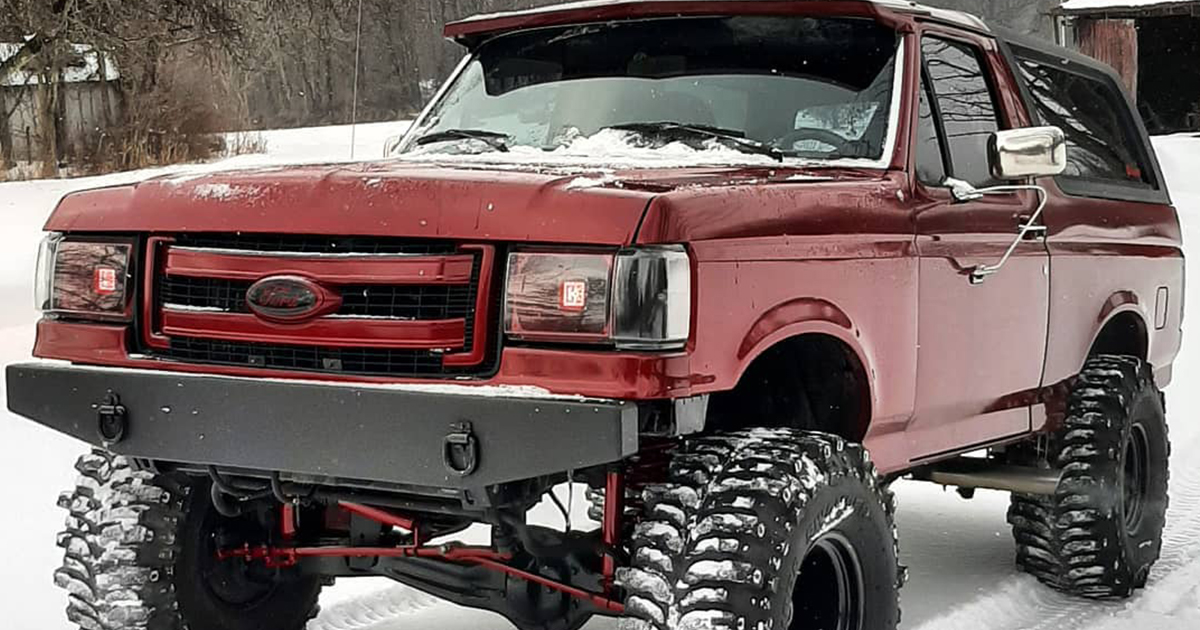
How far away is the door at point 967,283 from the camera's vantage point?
4.54m

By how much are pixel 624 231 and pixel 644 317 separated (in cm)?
19

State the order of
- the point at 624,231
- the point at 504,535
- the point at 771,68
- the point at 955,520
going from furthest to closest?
the point at 955,520 → the point at 771,68 → the point at 504,535 → the point at 624,231

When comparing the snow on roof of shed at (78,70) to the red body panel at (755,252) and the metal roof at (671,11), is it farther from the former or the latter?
the red body panel at (755,252)

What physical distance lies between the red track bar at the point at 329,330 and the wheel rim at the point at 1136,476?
3.58 metres

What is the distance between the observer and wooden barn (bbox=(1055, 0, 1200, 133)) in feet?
96.7

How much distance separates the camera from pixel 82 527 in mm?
4234

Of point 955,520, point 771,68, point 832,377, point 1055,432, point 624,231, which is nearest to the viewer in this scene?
point 624,231

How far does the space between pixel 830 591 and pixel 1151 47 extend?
3069cm

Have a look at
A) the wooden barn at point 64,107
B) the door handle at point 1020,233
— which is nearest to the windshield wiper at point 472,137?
the door handle at point 1020,233

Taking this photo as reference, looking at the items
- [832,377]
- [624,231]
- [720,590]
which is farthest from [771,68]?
[720,590]

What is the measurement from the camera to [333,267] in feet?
11.7

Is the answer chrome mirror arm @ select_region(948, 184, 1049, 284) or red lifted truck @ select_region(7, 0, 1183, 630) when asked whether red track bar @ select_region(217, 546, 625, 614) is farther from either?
chrome mirror arm @ select_region(948, 184, 1049, 284)

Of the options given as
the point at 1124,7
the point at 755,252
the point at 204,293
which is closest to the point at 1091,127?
the point at 755,252

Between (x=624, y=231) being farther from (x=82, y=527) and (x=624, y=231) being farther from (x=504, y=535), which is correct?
(x=82, y=527)
